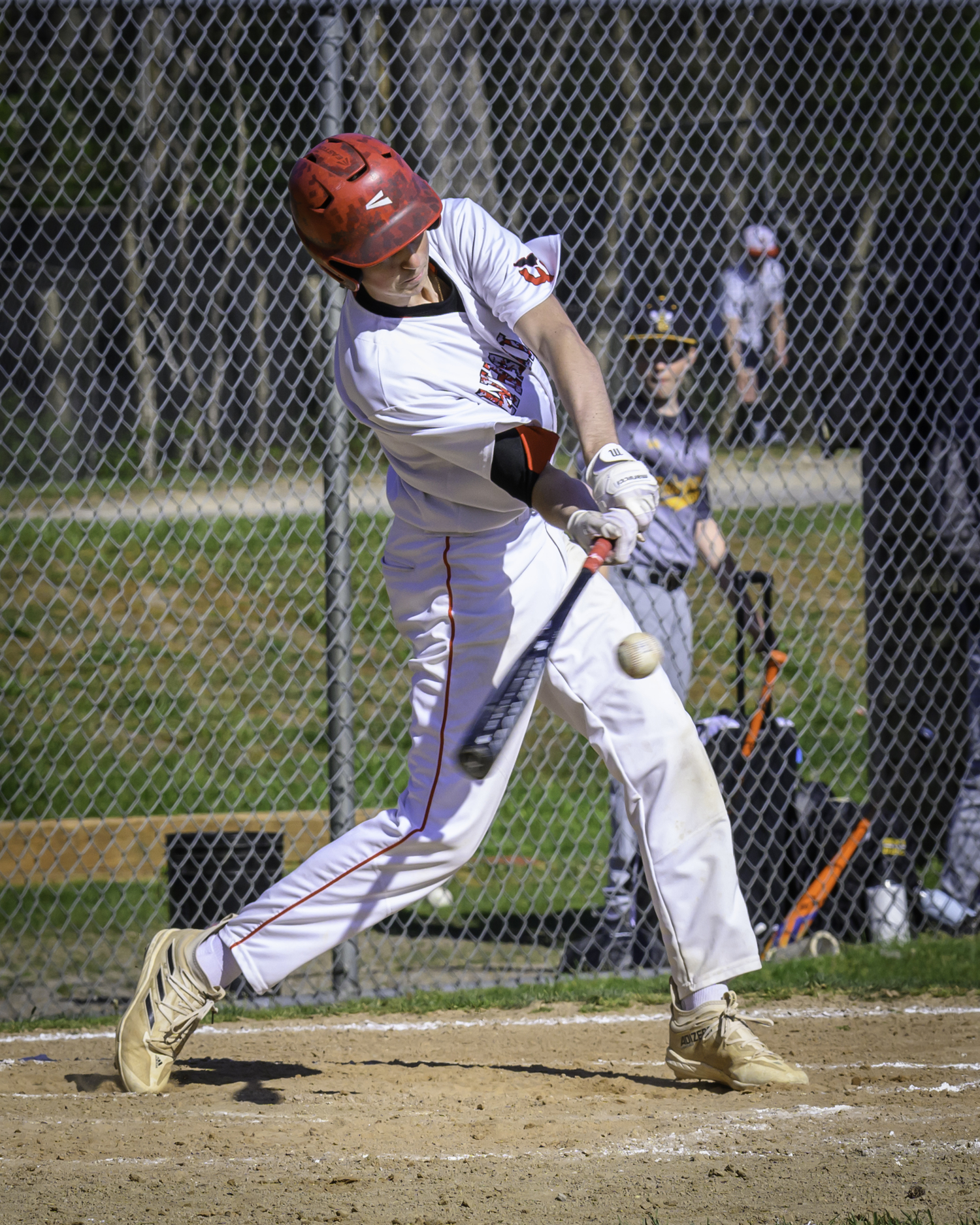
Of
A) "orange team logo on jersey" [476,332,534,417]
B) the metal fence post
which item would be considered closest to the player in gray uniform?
the metal fence post

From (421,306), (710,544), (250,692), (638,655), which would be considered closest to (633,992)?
(710,544)

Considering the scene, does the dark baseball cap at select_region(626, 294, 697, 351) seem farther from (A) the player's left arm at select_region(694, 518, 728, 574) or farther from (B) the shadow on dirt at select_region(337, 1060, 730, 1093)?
(B) the shadow on dirt at select_region(337, 1060, 730, 1093)

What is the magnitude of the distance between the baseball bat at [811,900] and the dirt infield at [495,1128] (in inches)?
30.4

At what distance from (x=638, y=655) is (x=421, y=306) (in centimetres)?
92

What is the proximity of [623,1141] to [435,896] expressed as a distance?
2758mm

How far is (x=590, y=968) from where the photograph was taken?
450cm

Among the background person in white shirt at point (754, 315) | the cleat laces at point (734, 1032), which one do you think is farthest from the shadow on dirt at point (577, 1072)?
the background person in white shirt at point (754, 315)

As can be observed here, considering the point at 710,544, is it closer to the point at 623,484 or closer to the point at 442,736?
the point at 442,736

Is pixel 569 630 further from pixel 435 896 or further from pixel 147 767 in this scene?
pixel 147 767

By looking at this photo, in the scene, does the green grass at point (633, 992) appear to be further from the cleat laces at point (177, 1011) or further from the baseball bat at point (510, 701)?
the baseball bat at point (510, 701)

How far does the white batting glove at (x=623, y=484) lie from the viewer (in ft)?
8.46

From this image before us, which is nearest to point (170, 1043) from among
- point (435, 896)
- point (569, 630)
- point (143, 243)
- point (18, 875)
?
point (569, 630)

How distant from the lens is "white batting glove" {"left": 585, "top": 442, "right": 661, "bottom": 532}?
102 inches

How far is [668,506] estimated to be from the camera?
191 inches
